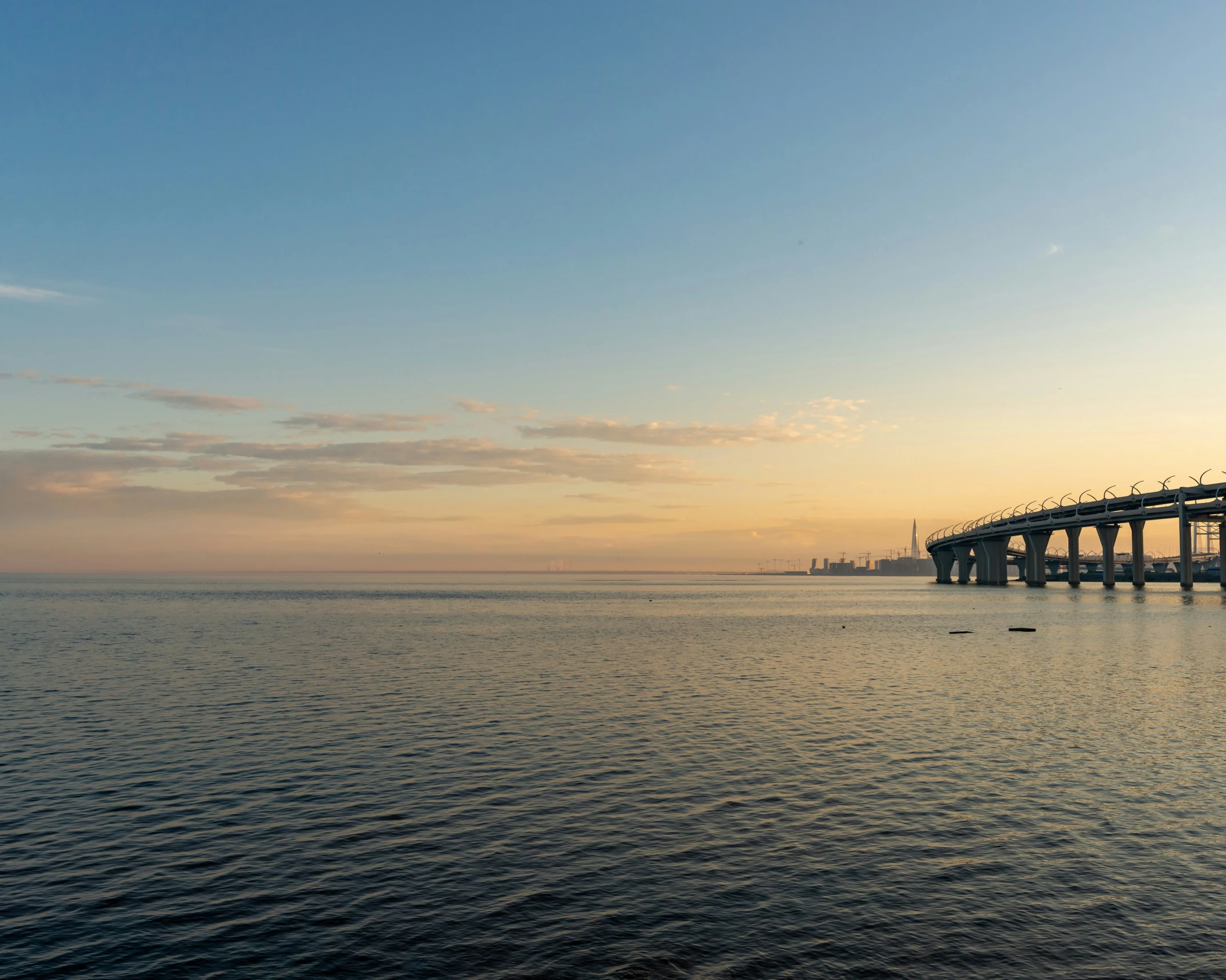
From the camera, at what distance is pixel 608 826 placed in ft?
88.8

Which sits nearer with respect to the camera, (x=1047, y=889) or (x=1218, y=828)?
(x=1047, y=889)

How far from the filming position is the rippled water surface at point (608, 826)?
18422 millimetres

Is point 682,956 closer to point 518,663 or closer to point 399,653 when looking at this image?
point 518,663

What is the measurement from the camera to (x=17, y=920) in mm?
19641

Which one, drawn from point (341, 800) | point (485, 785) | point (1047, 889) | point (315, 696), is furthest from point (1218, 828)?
point (315, 696)

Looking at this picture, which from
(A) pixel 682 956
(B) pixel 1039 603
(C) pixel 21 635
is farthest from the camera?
(B) pixel 1039 603

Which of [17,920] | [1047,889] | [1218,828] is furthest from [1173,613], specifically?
[17,920]

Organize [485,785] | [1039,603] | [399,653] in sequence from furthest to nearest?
[1039,603] < [399,653] < [485,785]

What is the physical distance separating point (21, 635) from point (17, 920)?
97.9m

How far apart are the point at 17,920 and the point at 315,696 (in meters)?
34.5

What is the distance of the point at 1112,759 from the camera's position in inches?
1448

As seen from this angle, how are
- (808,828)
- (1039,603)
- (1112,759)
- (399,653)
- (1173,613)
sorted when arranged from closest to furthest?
1. (808,828)
2. (1112,759)
3. (399,653)
4. (1173,613)
5. (1039,603)

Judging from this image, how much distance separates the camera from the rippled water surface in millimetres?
18422

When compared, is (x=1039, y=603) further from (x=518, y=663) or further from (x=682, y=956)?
(x=682, y=956)
